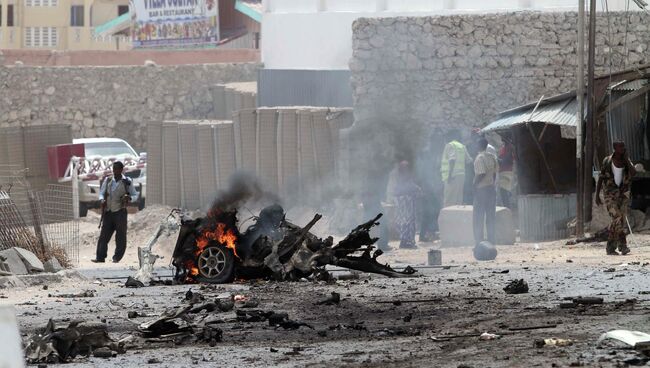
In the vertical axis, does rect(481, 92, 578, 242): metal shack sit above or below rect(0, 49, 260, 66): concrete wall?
below

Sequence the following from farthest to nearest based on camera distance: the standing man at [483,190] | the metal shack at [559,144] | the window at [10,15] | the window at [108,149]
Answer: the window at [10,15] → the window at [108,149] → the metal shack at [559,144] → the standing man at [483,190]

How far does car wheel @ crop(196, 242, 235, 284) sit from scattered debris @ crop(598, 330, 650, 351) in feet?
23.3

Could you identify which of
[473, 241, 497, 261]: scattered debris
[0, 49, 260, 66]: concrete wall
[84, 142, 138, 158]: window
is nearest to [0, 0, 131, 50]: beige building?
[0, 49, 260, 66]: concrete wall

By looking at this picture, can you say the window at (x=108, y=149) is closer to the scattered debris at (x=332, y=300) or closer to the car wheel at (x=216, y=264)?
the car wheel at (x=216, y=264)

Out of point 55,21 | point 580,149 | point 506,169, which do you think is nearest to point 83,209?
point 506,169

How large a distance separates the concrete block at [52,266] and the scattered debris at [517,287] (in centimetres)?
614

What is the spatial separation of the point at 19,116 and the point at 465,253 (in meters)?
20.0

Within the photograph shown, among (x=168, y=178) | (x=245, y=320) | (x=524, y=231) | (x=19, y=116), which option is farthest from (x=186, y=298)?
(x=19, y=116)

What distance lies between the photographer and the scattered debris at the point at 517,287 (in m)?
14.2

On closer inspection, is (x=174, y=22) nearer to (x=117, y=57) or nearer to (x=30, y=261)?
(x=117, y=57)

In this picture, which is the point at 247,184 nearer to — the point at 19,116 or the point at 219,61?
the point at 19,116

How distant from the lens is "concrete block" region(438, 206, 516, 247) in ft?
69.8

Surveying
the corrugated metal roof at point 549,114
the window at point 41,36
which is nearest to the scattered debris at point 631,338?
the corrugated metal roof at point 549,114

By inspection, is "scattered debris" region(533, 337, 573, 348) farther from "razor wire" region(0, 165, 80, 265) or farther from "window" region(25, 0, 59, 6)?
"window" region(25, 0, 59, 6)
